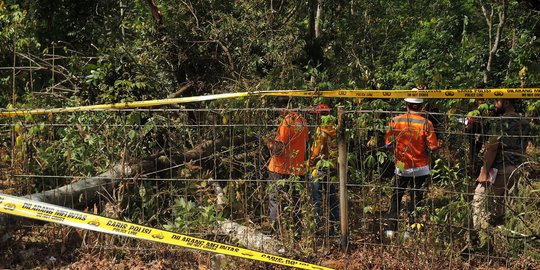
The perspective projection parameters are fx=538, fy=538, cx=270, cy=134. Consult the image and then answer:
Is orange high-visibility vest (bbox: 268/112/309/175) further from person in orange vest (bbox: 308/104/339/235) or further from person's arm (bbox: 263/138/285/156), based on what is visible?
person in orange vest (bbox: 308/104/339/235)

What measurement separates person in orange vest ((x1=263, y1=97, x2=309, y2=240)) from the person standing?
1.51 meters

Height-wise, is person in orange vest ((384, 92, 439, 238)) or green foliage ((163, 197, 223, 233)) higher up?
person in orange vest ((384, 92, 439, 238))

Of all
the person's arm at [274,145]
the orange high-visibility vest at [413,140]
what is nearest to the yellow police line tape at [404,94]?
the orange high-visibility vest at [413,140]

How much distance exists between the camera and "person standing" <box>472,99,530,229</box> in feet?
14.7

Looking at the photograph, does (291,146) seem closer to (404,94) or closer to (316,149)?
(316,149)

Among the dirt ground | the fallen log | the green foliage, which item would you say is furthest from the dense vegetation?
the dirt ground

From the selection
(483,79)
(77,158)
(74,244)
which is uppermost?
(483,79)

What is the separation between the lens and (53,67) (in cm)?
776

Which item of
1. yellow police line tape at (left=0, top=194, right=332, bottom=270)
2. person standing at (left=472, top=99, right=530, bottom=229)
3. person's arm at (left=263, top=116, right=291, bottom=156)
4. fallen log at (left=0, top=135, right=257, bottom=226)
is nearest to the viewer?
yellow police line tape at (left=0, top=194, right=332, bottom=270)

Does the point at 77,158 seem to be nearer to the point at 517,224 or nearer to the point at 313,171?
the point at 313,171

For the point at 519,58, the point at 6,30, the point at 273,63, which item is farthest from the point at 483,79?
the point at 6,30

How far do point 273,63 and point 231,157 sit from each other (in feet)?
13.4

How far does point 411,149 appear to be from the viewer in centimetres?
519

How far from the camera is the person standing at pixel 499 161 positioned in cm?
447
